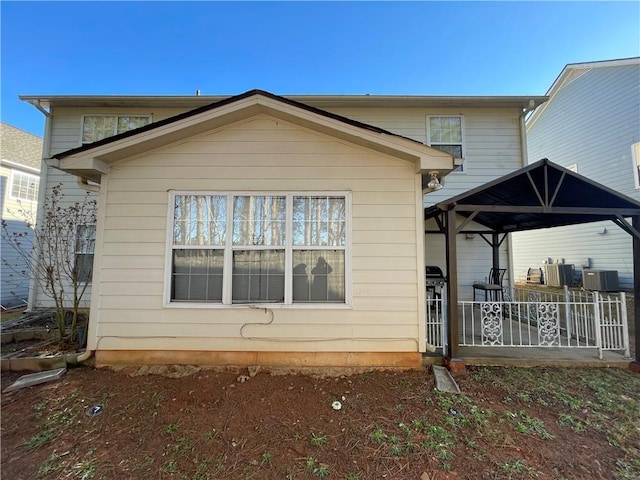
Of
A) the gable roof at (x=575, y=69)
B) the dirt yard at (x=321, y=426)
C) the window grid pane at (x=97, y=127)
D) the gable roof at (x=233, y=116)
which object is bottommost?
the dirt yard at (x=321, y=426)

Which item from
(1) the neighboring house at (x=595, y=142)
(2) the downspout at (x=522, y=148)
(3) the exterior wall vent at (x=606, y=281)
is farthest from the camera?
(3) the exterior wall vent at (x=606, y=281)

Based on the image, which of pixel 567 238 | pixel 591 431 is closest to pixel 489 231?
pixel 591 431

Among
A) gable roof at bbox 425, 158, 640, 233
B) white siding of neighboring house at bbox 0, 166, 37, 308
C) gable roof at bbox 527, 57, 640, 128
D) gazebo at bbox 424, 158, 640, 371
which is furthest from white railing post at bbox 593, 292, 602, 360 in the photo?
white siding of neighboring house at bbox 0, 166, 37, 308

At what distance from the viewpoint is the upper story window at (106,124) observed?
7.84m

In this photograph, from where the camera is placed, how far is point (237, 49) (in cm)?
991

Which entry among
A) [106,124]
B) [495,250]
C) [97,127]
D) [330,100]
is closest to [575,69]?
[495,250]

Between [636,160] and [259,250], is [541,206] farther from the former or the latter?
[636,160]

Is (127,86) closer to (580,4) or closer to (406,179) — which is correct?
(406,179)

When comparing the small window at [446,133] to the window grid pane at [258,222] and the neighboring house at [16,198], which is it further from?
the neighboring house at [16,198]

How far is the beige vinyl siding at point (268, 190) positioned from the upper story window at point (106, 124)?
4.57 m

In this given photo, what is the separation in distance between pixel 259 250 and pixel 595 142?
1504 centimetres

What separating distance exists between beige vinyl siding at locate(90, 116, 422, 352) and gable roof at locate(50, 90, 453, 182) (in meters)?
0.18

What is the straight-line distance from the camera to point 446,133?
25.7ft

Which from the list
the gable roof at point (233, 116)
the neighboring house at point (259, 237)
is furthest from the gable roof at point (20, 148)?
the gable roof at point (233, 116)
